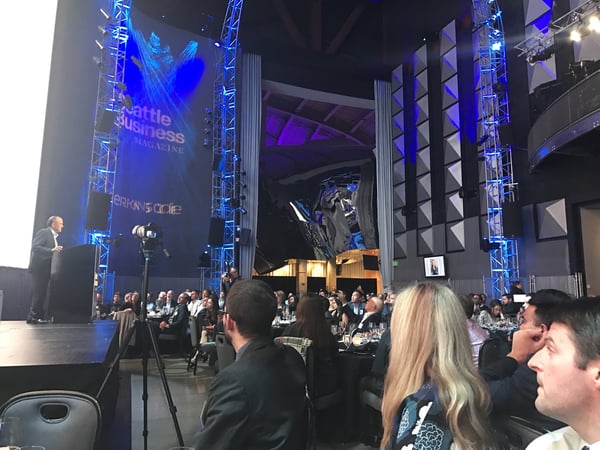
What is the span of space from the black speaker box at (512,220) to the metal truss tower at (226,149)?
7212 millimetres

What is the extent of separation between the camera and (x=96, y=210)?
29.6 ft

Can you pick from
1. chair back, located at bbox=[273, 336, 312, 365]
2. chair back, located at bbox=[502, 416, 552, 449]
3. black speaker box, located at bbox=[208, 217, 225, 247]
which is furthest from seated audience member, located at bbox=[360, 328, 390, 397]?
black speaker box, located at bbox=[208, 217, 225, 247]

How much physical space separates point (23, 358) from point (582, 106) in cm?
854

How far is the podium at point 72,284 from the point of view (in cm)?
458

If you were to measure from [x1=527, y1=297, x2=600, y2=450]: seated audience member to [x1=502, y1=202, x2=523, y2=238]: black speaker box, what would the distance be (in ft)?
36.1

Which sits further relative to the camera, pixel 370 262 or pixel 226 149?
pixel 370 262

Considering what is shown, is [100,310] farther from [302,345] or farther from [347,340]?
[302,345]

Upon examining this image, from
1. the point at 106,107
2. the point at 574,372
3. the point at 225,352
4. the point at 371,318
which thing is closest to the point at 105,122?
the point at 106,107

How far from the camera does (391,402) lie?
1429 millimetres

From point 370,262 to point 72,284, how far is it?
15369 millimetres

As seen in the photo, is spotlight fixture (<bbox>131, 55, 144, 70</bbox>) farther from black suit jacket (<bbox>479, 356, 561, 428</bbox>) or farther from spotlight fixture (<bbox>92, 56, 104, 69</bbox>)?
black suit jacket (<bbox>479, 356, 561, 428</bbox>)

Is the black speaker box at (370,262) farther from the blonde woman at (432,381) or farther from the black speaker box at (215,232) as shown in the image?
the blonde woman at (432,381)

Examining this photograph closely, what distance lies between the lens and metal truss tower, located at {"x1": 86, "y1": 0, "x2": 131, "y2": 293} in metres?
9.52

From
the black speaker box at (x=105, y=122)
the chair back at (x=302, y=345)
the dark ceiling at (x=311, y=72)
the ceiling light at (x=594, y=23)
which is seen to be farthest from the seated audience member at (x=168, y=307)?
the ceiling light at (x=594, y=23)
